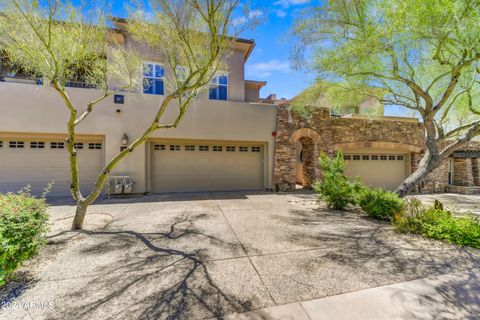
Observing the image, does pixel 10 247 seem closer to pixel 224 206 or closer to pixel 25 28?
pixel 25 28

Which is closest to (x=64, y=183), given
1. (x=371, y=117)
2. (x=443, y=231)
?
(x=443, y=231)

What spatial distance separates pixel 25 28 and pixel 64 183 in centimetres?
649

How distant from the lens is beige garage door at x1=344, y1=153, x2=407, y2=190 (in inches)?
488

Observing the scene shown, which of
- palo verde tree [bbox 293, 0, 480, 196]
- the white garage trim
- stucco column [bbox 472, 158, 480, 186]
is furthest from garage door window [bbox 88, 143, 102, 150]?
stucco column [bbox 472, 158, 480, 186]

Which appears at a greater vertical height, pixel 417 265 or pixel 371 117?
pixel 371 117

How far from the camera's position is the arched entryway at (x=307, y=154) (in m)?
11.4

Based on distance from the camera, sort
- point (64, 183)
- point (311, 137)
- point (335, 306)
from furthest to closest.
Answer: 1. point (311, 137)
2. point (64, 183)
3. point (335, 306)

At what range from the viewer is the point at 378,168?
12.7 metres

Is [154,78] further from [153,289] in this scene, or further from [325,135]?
[153,289]

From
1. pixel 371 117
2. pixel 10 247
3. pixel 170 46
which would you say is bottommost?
pixel 10 247

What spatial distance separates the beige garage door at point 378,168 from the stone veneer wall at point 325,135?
79cm

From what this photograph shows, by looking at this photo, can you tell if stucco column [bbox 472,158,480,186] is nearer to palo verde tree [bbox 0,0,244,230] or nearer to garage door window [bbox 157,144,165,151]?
palo verde tree [bbox 0,0,244,230]

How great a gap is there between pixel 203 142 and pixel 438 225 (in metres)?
8.80

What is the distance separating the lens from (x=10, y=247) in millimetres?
2668
